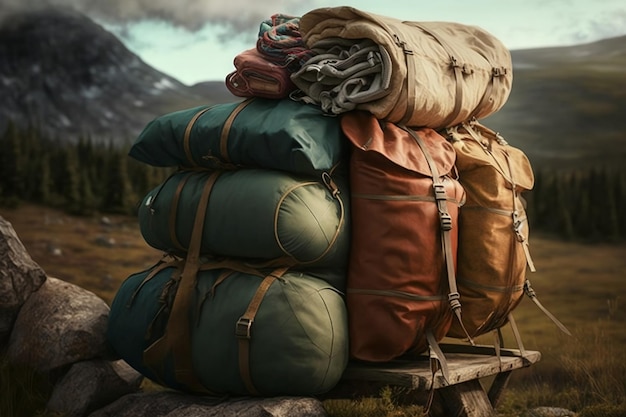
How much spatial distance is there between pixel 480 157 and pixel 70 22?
868 centimetres

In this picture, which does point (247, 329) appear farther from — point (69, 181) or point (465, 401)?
point (69, 181)

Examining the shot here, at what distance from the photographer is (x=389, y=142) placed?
148 inches

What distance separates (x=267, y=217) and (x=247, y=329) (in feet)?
1.59

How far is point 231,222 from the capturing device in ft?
11.7

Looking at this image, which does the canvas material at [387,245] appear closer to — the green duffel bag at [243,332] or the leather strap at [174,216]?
the green duffel bag at [243,332]

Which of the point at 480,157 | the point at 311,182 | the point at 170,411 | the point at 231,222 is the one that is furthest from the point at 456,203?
the point at 170,411

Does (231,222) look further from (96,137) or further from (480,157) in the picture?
(96,137)

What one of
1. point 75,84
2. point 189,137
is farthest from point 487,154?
point 75,84

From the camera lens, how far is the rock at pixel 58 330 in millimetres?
4516

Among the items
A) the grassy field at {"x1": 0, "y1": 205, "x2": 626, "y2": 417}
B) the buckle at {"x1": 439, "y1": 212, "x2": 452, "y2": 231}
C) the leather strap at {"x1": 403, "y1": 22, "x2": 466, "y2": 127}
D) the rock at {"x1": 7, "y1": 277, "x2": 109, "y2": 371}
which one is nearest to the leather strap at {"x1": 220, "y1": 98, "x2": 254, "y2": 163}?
the buckle at {"x1": 439, "y1": 212, "x2": 452, "y2": 231}

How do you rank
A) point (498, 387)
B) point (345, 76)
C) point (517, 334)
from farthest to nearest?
point (498, 387) → point (517, 334) → point (345, 76)

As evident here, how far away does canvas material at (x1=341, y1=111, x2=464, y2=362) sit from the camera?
3.65 meters

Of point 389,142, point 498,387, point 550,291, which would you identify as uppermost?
point 389,142

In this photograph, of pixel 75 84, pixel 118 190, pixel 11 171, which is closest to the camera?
pixel 11 171
